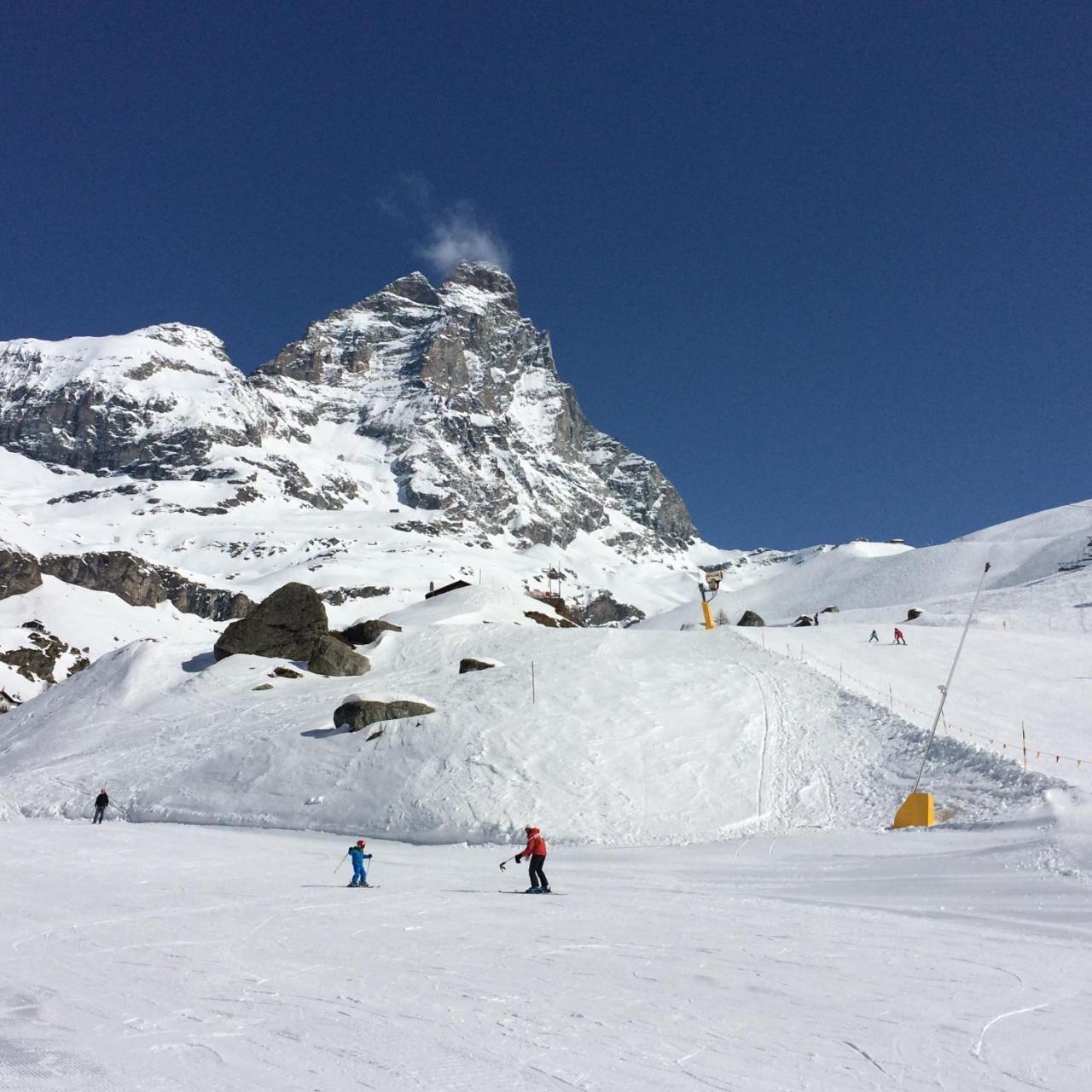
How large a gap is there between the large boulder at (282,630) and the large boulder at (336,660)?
1.74 m

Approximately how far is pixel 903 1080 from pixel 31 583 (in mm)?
133750

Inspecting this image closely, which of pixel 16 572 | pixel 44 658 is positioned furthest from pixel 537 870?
pixel 16 572

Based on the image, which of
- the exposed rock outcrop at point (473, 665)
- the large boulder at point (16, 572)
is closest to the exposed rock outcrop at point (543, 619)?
the exposed rock outcrop at point (473, 665)

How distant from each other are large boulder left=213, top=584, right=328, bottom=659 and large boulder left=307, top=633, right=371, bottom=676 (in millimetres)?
1737

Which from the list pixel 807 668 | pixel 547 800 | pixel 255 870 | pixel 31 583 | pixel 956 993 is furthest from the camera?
pixel 31 583

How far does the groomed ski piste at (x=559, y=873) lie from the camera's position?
22.9ft

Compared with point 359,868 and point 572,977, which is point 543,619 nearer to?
point 359,868

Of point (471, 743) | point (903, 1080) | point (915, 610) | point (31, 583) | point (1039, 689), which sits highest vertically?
point (31, 583)

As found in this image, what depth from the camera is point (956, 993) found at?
8398 mm

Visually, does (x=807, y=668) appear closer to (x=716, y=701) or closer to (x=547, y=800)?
(x=716, y=701)

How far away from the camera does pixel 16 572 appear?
384 ft

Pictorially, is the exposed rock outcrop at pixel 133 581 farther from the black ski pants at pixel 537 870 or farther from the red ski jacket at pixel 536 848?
the black ski pants at pixel 537 870

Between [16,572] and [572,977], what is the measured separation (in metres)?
130

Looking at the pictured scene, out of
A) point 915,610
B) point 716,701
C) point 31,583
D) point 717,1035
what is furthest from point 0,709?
point 717,1035
